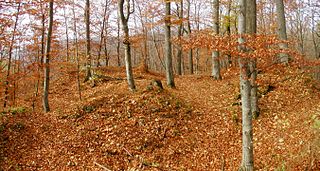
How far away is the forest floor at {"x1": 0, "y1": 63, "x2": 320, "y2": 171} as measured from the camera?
8102 millimetres

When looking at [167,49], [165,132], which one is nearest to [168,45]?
[167,49]

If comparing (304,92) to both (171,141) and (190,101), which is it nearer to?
(190,101)

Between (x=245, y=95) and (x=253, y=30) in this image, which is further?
(x=253, y=30)

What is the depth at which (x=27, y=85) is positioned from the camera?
2075cm

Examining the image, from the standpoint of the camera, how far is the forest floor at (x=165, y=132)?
26.6 ft

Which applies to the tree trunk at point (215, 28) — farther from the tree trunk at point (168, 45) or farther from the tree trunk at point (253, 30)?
the tree trunk at point (253, 30)

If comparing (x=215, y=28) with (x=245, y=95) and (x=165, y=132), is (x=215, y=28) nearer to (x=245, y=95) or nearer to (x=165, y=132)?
(x=165, y=132)

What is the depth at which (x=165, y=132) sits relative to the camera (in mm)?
10070

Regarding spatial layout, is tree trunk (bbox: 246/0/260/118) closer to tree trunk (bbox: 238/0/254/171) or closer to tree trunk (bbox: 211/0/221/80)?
tree trunk (bbox: 238/0/254/171)

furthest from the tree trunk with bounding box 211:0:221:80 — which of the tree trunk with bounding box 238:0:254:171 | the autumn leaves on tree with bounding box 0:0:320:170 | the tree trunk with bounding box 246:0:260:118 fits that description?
the tree trunk with bounding box 238:0:254:171

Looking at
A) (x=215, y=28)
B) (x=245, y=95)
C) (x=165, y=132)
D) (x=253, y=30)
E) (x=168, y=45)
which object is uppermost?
(x=215, y=28)

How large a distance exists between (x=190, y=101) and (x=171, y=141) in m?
3.27

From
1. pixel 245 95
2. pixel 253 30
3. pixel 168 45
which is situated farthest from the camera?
pixel 168 45

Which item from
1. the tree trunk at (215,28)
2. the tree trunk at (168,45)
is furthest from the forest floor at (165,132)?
the tree trunk at (215,28)
